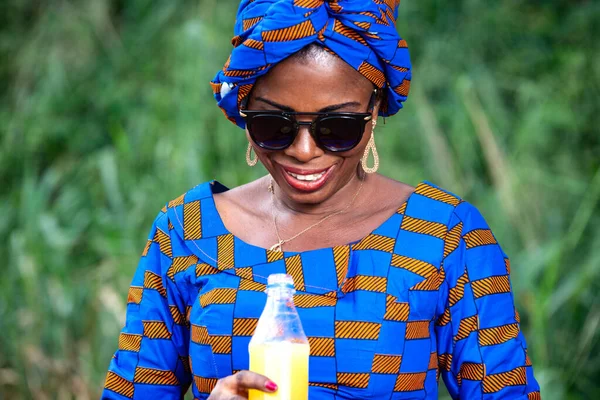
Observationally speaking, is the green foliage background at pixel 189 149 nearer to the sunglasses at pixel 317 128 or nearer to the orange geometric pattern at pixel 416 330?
the orange geometric pattern at pixel 416 330

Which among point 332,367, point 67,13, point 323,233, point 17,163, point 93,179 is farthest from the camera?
point 67,13

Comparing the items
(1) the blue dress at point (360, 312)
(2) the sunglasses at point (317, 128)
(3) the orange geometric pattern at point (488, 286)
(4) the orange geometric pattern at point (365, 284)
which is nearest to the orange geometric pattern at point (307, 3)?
(2) the sunglasses at point (317, 128)

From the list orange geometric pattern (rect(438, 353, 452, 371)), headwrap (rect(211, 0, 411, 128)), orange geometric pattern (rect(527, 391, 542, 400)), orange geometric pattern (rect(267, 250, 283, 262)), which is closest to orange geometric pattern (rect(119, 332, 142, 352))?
orange geometric pattern (rect(267, 250, 283, 262))

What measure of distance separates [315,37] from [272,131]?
9.9 inches

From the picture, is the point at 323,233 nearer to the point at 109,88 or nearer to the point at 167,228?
the point at 167,228

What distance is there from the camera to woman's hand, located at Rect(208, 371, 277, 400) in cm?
178

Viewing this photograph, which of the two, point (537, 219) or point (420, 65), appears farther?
point (420, 65)

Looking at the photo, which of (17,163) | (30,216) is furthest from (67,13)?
(30,216)

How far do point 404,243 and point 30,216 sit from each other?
2.99 metres

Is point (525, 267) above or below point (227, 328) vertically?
above

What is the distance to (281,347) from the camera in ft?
5.87

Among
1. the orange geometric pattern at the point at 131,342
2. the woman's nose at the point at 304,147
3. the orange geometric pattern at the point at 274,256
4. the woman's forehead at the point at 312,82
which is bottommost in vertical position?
the orange geometric pattern at the point at 131,342

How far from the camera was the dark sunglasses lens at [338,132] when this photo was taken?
2.24 m

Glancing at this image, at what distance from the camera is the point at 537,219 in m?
4.40
